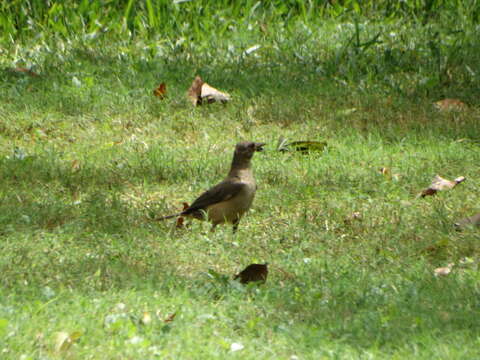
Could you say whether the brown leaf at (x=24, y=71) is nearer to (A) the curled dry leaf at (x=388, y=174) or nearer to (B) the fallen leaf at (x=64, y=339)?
(A) the curled dry leaf at (x=388, y=174)

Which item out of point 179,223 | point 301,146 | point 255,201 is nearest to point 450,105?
point 301,146

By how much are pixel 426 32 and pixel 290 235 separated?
4.69m

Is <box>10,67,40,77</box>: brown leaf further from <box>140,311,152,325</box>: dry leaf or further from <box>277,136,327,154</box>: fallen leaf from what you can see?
<box>140,311,152,325</box>: dry leaf

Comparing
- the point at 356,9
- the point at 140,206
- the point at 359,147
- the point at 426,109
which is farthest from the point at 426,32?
the point at 140,206

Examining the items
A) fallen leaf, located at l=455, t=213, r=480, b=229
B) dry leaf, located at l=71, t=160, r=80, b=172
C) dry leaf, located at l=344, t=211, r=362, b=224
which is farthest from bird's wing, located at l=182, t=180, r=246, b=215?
dry leaf, located at l=71, t=160, r=80, b=172

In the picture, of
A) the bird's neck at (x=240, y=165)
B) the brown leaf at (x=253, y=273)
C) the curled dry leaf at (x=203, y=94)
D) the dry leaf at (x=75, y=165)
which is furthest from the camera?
the curled dry leaf at (x=203, y=94)

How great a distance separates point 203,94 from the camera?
8531mm

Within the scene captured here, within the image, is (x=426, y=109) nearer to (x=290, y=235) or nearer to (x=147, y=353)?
(x=290, y=235)

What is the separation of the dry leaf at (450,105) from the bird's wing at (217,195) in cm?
300

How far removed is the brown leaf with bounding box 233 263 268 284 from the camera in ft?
16.0

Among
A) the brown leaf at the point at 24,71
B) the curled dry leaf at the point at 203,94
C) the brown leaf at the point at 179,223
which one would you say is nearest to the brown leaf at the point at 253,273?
the brown leaf at the point at 179,223

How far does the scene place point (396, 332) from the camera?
13.8 feet

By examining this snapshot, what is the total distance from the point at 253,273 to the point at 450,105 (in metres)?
4.01

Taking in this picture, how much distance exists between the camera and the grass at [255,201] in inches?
165
